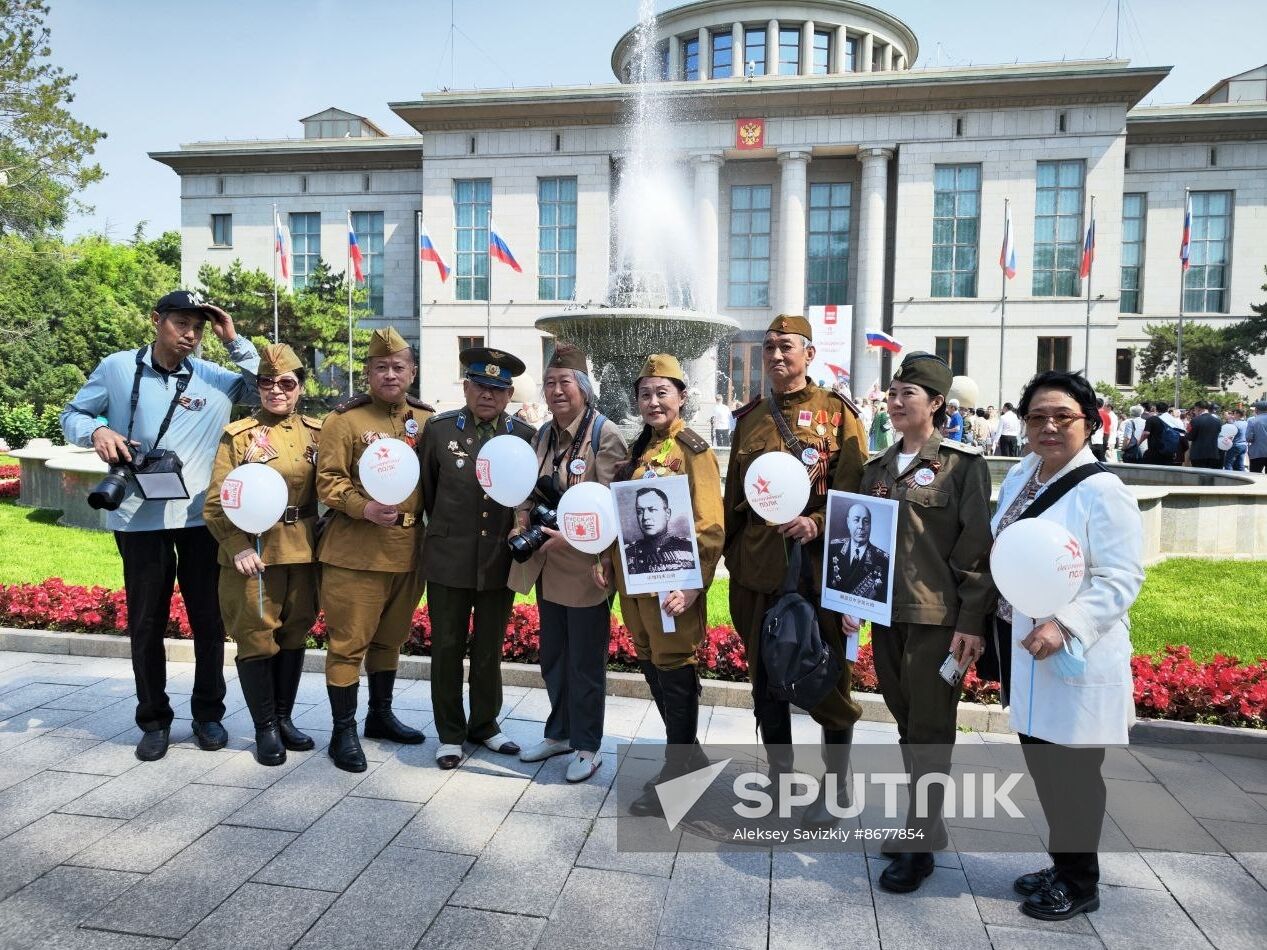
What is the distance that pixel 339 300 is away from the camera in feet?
124

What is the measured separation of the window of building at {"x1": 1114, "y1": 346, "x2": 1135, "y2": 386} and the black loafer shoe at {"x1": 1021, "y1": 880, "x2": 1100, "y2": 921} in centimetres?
4059

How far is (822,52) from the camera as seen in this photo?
45906 millimetres

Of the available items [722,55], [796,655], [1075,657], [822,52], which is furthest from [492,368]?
[822,52]

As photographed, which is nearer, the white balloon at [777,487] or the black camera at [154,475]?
the white balloon at [777,487]

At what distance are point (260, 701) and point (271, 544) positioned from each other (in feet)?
2.99

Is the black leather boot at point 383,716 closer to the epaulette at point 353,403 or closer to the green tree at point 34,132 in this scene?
the epaulette at point 353,403

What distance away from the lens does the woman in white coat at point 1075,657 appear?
3.09m

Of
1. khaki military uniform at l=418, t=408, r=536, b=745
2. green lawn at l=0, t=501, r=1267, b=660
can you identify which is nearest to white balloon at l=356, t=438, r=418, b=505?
khaki military uniform at l=418, t=408, r=536, b=745

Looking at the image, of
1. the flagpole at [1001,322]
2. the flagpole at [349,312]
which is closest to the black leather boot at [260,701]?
the flagpole at [349,312]

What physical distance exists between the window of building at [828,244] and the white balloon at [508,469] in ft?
117

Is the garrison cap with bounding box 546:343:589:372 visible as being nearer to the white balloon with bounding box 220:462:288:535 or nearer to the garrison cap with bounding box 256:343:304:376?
the garrison cap with bounding box 256:343:304:376

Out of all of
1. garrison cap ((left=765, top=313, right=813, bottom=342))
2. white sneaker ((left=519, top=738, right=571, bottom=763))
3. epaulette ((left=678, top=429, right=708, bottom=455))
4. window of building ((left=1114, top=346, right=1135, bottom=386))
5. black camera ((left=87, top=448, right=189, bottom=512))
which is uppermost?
window of building ((left=1114, top=346, right=1135, bottom=386))

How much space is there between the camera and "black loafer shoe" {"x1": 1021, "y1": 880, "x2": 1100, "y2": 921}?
10.5ft

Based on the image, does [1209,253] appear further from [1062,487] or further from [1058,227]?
[1062,487]
